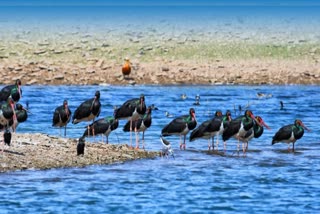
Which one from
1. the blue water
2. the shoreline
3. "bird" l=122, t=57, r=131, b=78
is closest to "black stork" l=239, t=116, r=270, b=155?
the blue water

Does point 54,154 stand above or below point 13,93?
below

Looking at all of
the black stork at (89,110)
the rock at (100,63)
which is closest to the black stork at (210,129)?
the black stork at (89,110)

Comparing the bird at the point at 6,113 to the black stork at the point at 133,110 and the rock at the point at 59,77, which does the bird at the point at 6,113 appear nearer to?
the black stork at the point at 133,110

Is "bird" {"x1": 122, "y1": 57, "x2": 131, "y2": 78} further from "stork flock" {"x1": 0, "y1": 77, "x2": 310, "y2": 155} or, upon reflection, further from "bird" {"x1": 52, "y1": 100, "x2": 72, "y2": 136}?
"stork flock" {"x1": 0, "y1": 77, "x2": 310, "y2": 155}

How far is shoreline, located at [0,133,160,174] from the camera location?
21.6m

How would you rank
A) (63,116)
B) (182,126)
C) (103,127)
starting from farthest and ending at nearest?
(63,116) < (182,126) < (103,127)

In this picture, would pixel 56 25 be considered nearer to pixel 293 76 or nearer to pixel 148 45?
pixel 148 45

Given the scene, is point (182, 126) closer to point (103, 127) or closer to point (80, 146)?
point (103, 127)

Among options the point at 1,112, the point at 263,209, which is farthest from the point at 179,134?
the point at 263,209

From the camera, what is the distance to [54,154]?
22.4 meters

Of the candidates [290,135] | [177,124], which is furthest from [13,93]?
[290,135]

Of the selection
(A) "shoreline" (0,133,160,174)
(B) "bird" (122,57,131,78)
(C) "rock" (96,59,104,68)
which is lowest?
(A) "shoreline" (0,133,160,174)

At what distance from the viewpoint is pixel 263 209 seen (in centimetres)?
1839

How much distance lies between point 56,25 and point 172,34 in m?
15.4
